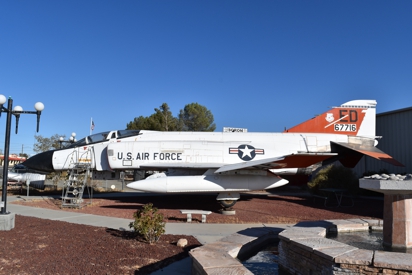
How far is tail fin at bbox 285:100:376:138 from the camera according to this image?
14891 mm

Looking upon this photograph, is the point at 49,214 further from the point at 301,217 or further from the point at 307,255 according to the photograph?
the point at 307,255

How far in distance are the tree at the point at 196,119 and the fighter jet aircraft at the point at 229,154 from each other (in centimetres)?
2416

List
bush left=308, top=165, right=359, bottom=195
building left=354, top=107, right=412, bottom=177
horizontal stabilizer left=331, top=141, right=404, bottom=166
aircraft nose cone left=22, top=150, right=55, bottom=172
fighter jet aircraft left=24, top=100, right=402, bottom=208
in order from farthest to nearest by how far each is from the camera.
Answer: building left=354, top=107, right=412, bottom=177, bush left=308, top=165, right=359, bottom=195, aircraft nose cone left=22, top=150, right=55, bottom=172, horizontal stabilizer left=331, top=141, right=404, bottom=166, fighter jet aircraft left=24, top=100, right=402, bottom=208

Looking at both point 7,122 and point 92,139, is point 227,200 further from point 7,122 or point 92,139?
point 7,122

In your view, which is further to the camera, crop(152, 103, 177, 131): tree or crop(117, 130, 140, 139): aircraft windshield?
crop(152, 103, 177, 131): tree

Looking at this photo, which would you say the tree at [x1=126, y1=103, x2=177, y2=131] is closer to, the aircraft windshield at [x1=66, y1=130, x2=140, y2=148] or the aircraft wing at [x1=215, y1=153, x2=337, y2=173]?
the aircraft windshield at [x1=66, y1=130, x2=140, y2=148]

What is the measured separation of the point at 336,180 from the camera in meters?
15.9

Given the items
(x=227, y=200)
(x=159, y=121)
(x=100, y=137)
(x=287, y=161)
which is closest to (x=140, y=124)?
(x=159, y=121)

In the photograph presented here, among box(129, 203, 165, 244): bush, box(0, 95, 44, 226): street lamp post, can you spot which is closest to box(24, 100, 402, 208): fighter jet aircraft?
box(0, 95, 44, 226): street lamp post

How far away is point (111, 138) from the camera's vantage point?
13602mm

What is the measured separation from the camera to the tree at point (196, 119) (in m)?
38.9

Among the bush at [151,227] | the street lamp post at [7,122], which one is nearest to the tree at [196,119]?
the street lamp post at [7,122]

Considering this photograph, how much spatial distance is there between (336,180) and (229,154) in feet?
21.6

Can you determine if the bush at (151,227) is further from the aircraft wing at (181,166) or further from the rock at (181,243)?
the aircraft wing at (181,166)
